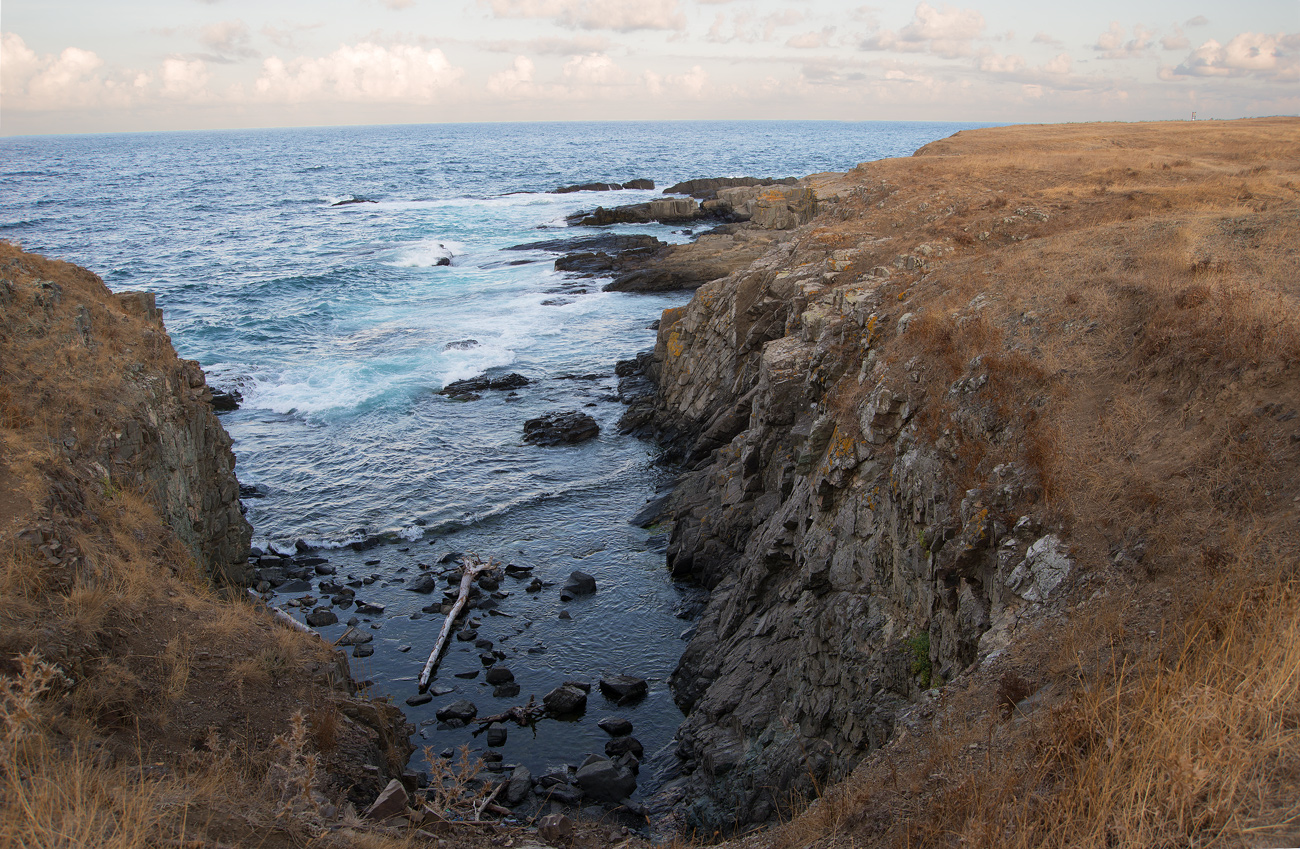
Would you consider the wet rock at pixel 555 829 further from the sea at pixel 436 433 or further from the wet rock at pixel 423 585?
the wet rock at pixel 423 585

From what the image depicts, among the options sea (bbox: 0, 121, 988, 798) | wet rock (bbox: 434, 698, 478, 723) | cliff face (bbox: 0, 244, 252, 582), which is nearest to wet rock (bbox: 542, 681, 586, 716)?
sea (bbox: 0, 121, 988, 798)

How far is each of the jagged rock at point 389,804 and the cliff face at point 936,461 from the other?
4.31m

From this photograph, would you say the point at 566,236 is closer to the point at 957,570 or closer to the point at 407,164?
the point at 957,570

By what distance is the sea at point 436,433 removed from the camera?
14812 millimetres

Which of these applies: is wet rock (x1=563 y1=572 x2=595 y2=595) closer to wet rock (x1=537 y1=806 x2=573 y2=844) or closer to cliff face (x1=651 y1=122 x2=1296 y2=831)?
cliff face (x1=651 y1=122 x2=1296 y2=831)

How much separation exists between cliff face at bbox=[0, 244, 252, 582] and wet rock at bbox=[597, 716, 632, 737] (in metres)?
8.06

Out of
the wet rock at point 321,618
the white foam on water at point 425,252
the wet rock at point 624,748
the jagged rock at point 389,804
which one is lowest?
the wet rock at point 624,748

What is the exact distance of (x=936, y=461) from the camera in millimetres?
9953

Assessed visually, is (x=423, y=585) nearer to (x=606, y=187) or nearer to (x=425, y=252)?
(x=425, y=252)

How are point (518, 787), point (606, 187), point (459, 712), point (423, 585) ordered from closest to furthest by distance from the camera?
point (518, 787) < point (459, 712) < point (423, 585) < point (606, 187)

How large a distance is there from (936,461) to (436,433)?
2007 cm

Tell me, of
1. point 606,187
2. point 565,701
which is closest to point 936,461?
point 565,701

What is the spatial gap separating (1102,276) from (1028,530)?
20.1 ft

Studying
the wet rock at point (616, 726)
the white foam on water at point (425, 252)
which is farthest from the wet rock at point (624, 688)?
the white foam on water at point (425, 252)
